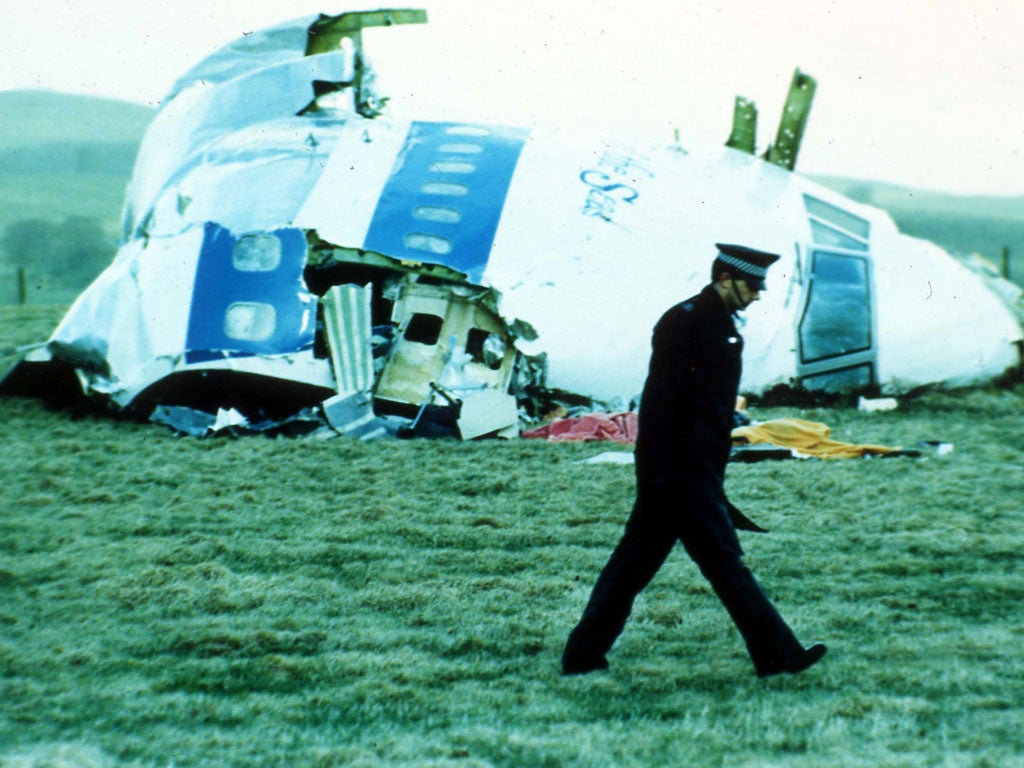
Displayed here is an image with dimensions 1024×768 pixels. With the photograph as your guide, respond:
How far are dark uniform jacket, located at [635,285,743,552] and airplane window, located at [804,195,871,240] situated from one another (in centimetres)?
929

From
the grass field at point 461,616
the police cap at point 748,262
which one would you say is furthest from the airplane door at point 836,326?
the police cap at point 748,262

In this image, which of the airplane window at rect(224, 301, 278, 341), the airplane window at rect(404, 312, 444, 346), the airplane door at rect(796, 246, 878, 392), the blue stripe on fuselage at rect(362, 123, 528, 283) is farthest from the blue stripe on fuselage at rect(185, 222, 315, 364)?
the airplane door at rect(796, 246, 878, 392)

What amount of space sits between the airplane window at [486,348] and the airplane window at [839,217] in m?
3.64

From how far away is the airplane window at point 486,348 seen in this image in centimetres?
1198

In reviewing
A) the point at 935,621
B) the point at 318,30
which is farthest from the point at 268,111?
the point at 935,621

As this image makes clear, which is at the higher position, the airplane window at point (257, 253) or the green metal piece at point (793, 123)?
the green metal piece at point (793, 123)

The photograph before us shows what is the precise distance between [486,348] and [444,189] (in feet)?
5.58

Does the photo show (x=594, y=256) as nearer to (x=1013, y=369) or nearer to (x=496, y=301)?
(x=496, y=301)

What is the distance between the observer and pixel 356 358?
11.8 m

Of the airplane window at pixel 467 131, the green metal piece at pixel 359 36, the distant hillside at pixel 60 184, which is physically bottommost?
the distant hillside at pixel 60 184

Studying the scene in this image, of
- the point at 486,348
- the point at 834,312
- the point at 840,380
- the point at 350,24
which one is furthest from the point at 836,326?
the point at 350,24

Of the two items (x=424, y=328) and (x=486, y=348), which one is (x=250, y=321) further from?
(x=486, y=348)

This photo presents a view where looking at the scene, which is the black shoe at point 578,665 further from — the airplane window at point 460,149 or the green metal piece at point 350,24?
the green metal piece at point 350,24

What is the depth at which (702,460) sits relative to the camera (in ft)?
15.5
